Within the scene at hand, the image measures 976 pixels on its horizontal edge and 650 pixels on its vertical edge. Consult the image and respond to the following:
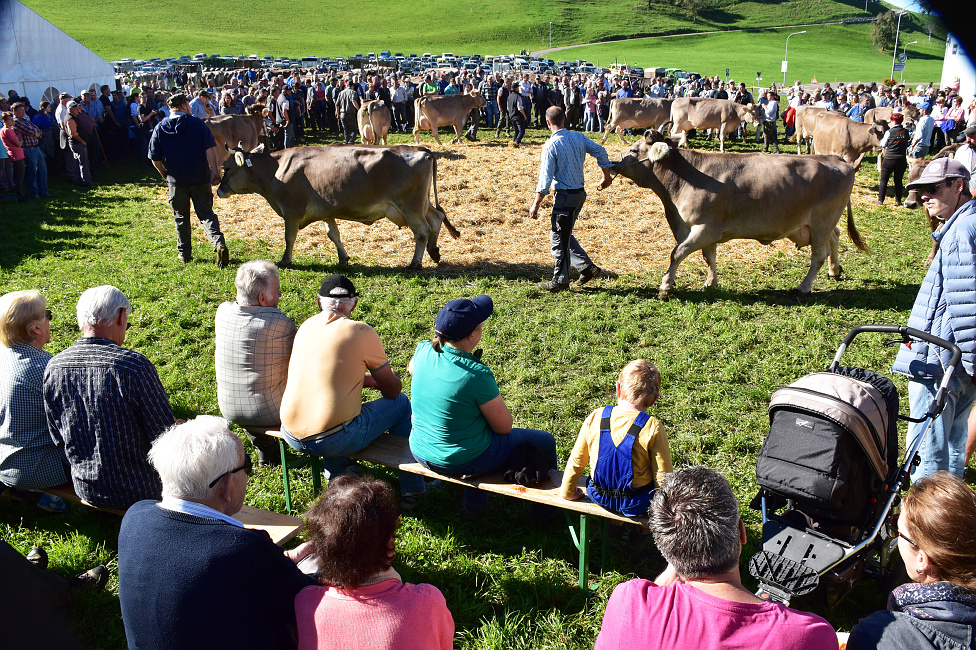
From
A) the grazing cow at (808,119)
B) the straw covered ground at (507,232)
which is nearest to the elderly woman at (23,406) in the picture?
the straw covered ground at (507,232)

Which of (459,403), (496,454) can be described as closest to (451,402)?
(459,403)

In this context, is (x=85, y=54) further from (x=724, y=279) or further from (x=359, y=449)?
(x=359, y=449)

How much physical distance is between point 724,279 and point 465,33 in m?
87.7

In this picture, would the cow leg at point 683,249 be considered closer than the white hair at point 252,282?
No

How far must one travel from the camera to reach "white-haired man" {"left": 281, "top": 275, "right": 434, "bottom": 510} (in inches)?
172

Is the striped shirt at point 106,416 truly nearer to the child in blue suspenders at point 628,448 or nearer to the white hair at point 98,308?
the white hair at point 98,308

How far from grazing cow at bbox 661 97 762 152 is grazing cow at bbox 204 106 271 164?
489 inches

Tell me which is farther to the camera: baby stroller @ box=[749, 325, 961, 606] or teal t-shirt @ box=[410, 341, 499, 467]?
teal t-shirt @ box=[410, 341, 499, 467]

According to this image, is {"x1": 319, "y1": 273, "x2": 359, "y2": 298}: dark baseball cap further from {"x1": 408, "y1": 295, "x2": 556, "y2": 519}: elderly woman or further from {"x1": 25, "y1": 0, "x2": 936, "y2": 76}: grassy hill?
{"x1": 25, "y1": 0, "x2": 936, "y2": 76}: grassy hill

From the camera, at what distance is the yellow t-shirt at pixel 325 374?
4352 millimetres

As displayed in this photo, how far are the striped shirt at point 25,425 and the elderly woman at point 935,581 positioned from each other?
445 cm

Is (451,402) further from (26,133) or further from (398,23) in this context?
(398,23)

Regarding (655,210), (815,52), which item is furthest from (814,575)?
(815,52)

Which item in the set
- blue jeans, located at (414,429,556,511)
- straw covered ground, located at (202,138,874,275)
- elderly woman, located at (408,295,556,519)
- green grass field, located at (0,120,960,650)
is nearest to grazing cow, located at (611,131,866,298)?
green grass field, located at (0,120,960,650)
